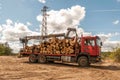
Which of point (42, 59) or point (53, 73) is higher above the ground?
point (42, 59)

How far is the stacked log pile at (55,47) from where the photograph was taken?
2631 centimetres

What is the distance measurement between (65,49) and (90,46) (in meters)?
Answer: 2.76

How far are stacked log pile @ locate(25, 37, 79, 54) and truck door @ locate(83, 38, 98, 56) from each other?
142cm

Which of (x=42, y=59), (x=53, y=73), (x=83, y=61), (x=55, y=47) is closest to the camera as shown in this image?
(x=53, y=73)

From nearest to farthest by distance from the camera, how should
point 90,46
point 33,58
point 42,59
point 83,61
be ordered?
point 90,46 < point 83,61 < point 42,59 < point 33,58

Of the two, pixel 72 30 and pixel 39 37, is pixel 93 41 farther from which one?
pixel 39 37

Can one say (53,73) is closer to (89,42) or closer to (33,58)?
(89,42)

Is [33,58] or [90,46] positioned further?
[33,58]

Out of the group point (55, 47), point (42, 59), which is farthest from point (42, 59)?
point (55, 47)

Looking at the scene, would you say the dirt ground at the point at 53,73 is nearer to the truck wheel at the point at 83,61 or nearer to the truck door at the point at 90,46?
the truck wheel at the point at 83,61

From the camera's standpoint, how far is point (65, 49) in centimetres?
2662

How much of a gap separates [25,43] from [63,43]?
572 cm

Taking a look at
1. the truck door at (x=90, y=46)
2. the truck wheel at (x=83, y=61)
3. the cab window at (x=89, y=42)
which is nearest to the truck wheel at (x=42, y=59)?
the truck wheel at (x=83, y=61)

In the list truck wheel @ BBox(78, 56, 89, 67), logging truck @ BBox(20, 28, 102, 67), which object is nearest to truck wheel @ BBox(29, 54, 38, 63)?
logging truck @ BBox(20, 28, 102, 67)
